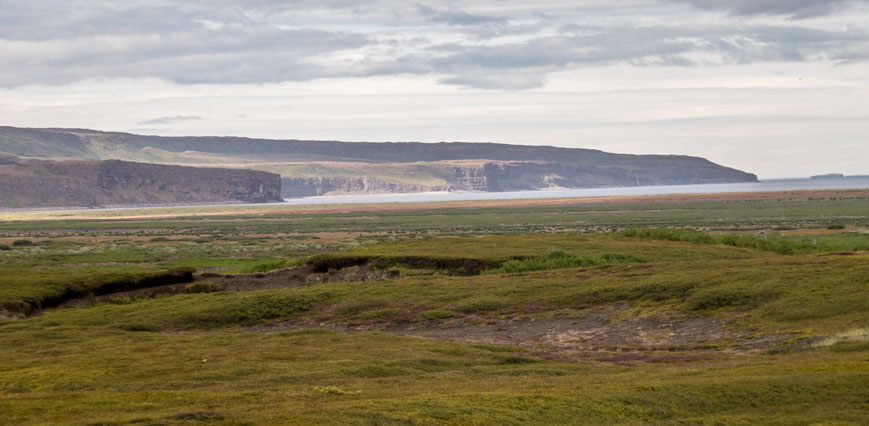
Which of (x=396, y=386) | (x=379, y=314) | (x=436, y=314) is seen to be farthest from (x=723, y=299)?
(x=396, y=386)

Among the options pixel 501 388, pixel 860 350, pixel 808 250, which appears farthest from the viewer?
pixel 808 250

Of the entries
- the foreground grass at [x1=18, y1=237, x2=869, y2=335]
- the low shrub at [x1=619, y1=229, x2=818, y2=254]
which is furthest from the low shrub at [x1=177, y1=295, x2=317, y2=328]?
the low shrub at [x1=619, y1=229, x2=818, y2=254]

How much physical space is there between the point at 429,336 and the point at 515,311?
4115 millimetres

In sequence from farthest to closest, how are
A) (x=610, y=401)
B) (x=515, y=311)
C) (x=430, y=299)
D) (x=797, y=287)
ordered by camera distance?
(x=430, y=299)
(x=515, y=311)
(x=797, y=287)
(x=610, y=401)

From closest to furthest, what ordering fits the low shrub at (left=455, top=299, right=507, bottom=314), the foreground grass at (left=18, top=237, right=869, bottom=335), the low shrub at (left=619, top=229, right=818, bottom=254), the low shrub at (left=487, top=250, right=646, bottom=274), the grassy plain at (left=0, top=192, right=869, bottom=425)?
the grassy plain at (left=0, top=192, right=869, bottom=425)
the foreground grass at (left=18, top=237, right=869, bottom=335)
the low shrub at (left=455, top=299, right=507, bottom=314)
the low shrub at (left=487, top=250, right=646, bottom=274)
the low shrub at (left=619, top=229, right=818, bottom=254)

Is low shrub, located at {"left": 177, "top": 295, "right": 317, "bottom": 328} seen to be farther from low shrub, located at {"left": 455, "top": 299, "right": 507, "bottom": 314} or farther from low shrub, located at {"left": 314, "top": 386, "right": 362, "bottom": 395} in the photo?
low shrub, located at {"left": 314, "top": 386, "right": 362, "bottom": 395}

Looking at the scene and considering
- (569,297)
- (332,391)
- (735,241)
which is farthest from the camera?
(735,241)

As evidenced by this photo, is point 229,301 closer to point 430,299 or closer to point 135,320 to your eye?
point 135,320

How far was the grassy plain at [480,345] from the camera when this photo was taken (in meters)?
15.0

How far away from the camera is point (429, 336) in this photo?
28.9m

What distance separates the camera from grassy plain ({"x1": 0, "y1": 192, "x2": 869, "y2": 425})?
1498 centimetres

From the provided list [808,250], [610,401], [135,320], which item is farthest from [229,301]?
[808,250]

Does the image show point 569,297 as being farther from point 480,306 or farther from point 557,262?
point 557,262

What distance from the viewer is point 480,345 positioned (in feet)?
81.5
